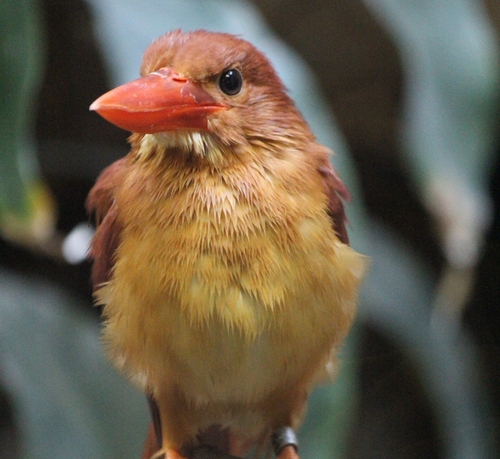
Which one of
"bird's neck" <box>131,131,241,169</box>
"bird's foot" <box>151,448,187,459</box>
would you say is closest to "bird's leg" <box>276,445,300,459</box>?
"bird's foot" <box>151,448,187,459</box>

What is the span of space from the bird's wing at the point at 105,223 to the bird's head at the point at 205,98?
0.54 feet

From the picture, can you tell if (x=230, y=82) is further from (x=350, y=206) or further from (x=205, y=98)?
(x=350, y=206)

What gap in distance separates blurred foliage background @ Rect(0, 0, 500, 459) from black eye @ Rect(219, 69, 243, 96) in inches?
15.2

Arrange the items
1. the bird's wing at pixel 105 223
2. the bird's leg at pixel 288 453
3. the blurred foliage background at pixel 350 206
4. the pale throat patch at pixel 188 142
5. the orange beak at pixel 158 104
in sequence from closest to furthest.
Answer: the orange beak at pixel 158 104 → the pale throat patch at pixel 188 142 → the bird's wing at pixel 105 223 → the bird's leg at pixel 288 453 → the blurred foliage background at pixel 350 206

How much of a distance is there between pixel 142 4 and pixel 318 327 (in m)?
0.85

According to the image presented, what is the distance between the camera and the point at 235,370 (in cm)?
109

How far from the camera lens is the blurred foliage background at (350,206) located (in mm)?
1527

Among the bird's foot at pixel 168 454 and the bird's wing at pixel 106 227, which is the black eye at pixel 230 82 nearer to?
the bird's wing at pixel 106 227

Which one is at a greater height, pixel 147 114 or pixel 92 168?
pixel 147 114

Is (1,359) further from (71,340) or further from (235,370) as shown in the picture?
(235,370)

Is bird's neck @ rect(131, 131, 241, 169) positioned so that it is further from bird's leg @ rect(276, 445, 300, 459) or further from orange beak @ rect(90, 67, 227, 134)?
bird's leg @ rect(276, 445, 300, 459)

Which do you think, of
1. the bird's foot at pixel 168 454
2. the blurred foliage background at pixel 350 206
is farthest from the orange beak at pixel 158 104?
the bird's foot at pixel 168 454

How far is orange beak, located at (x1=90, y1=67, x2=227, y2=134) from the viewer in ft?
2.69

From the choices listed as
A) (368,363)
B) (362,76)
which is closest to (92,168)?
(368,363)
